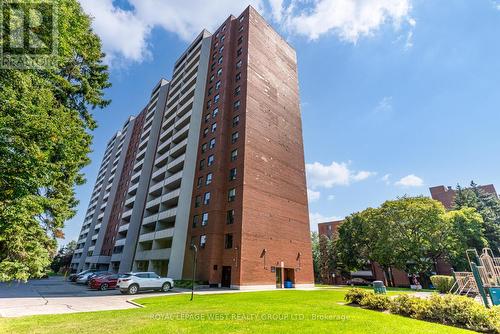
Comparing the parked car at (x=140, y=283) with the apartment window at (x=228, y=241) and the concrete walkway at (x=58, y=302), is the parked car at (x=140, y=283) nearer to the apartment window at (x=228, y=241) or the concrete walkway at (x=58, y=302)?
the concrete walkway at (x=58, y=302)

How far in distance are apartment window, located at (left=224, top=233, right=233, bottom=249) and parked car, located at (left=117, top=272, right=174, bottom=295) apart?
7878mm

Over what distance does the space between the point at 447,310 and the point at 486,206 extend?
178 ft

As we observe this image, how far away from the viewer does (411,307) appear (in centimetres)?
1055

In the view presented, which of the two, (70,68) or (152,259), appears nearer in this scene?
(70,68)

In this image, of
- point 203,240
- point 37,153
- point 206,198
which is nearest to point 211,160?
point 206,198

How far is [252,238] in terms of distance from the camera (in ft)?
97.0

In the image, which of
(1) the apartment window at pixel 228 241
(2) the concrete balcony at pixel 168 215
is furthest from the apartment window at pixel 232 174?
(2) the concrete balcony at pixel 168 215

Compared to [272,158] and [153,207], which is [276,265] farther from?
[153,207]

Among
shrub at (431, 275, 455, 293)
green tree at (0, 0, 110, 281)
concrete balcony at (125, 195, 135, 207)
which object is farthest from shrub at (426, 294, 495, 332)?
concrete balcony at (125, 195, 135, 207)

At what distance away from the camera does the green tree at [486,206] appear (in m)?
44.2

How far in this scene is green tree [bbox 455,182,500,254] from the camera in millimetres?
44250

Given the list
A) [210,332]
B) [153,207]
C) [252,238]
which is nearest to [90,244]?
[153,207]

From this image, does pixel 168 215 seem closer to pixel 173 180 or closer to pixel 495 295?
pixel 173 180

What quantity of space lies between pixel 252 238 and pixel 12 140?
23535 millimetres
